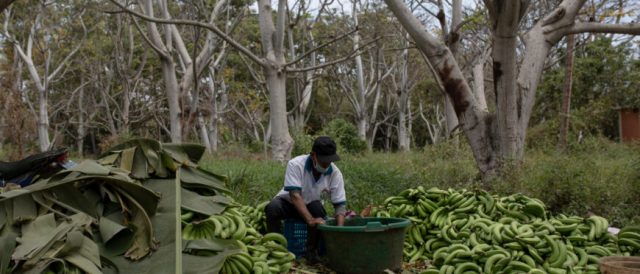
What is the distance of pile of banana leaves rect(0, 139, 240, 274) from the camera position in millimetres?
4035

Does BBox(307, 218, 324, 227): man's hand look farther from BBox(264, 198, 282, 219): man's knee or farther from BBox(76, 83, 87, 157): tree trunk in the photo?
BBox(76, 83, 87, 157): tree trunk

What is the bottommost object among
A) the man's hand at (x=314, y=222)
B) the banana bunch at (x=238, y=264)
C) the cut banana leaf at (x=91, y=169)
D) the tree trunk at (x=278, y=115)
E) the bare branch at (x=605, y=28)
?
the banana bunch at (x=238, y=264)

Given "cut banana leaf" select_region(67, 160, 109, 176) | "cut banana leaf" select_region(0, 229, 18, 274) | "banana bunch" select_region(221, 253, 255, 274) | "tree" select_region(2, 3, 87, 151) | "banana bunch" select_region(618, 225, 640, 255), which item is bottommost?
"banana bunch" select_region(618, 225, 640, 255)

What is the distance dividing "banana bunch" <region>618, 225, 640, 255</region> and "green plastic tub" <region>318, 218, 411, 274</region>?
6.49 feet

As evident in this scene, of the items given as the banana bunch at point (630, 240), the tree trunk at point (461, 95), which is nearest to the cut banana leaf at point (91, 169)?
the banana bunch at point (630, 240)

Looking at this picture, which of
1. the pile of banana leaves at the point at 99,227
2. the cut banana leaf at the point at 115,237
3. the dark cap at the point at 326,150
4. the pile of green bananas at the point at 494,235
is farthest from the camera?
the dark cap at the point at 326,150

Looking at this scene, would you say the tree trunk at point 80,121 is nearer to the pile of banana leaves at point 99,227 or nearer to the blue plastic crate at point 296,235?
the blue plastic crate at point 296,235

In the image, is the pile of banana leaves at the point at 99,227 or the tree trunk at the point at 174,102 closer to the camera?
the pile of banana leaves at the point at 99,227

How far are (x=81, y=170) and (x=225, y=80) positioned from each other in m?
26.4

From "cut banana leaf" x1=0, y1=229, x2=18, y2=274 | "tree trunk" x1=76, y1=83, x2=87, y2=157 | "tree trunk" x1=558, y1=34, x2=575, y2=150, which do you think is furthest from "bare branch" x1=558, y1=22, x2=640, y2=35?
"tree trunk" x1=76, y1=83, x2=87, y2=157

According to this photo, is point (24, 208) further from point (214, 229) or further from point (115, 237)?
point (214, 229)

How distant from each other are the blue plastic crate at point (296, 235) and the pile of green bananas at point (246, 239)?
0.49 m

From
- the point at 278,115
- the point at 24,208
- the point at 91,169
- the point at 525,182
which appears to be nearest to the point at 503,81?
the point at 525,182

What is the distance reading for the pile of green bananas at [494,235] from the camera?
535cm
